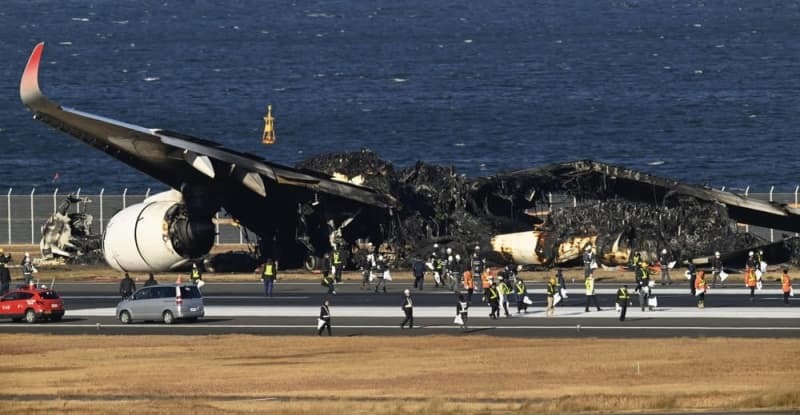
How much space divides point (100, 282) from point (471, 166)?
4054 inches

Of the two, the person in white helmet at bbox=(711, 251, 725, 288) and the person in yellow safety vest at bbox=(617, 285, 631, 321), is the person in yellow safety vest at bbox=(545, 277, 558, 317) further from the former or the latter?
the person in white helmet at bbox=(711, 251, 725, 288)

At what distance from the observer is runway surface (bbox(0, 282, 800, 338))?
57.1m

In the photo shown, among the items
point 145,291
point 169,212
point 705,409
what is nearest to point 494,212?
point 169,212

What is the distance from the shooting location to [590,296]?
63.1 meters

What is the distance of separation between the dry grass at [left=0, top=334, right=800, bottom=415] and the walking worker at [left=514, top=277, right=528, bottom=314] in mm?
8306

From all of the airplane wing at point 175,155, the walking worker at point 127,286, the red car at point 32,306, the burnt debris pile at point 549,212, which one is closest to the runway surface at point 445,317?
the red car at point 32,306

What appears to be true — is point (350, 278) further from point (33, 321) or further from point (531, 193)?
point (33, 321)

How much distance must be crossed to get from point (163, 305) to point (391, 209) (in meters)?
20.8

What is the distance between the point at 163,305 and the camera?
2464 inches

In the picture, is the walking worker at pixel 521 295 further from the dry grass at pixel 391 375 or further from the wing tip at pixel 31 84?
the wing tip at pixel 31 84

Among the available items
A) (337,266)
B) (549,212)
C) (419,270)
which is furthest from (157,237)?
(549,212)

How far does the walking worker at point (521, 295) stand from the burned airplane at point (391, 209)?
1569 cm

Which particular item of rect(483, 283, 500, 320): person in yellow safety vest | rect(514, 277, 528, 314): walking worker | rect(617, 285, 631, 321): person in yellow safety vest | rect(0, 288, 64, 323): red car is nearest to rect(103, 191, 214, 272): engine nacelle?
rect(0, 288, 64, 323): red car

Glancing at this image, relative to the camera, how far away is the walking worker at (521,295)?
2463 inches
